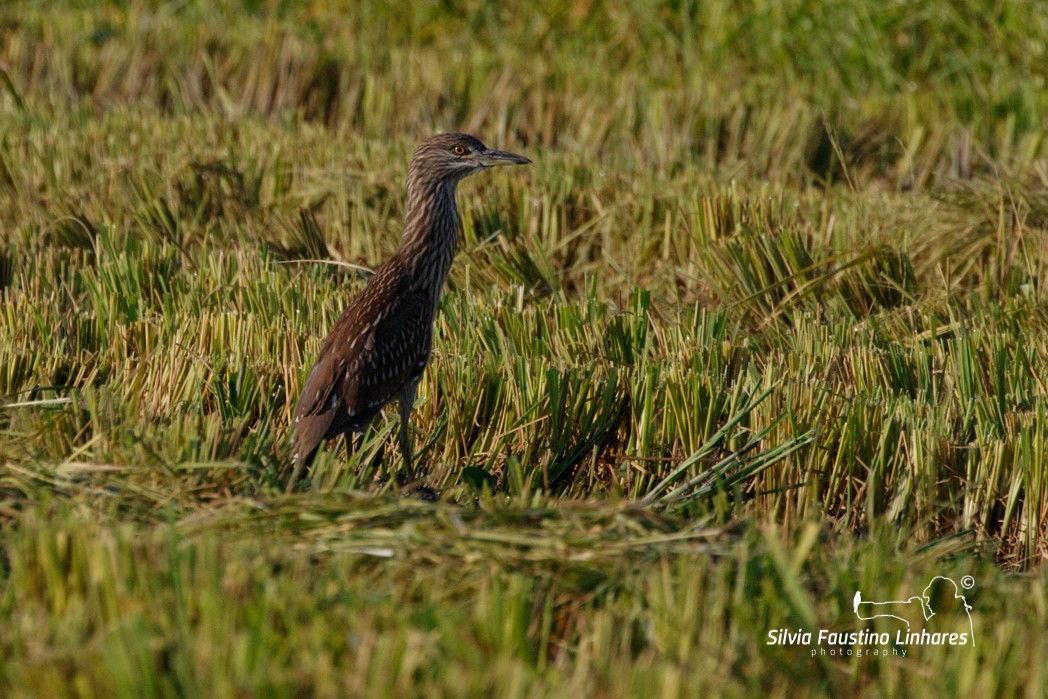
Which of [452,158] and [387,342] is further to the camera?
[452,158]

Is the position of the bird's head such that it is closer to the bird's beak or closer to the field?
the bird's beak

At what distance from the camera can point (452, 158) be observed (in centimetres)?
538

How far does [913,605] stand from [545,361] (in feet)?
6.46

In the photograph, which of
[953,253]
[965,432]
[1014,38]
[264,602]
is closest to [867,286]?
[953,253]

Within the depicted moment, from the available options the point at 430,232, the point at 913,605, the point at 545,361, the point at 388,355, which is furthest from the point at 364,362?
the point at 913,605

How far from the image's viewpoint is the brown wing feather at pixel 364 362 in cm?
414

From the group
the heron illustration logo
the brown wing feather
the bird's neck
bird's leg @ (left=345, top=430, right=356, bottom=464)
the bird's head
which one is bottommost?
the heron illustration logo

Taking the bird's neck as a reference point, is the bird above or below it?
below

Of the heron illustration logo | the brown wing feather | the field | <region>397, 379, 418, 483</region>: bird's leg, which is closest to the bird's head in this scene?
the field

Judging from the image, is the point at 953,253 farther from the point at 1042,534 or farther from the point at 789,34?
the point at 789,34

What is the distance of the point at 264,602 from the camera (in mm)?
2463

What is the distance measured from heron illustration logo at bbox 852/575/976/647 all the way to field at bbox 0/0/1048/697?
2 cm

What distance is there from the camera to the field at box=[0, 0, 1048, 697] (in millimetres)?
2568

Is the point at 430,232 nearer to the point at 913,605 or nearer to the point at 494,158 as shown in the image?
the point at 494,158
